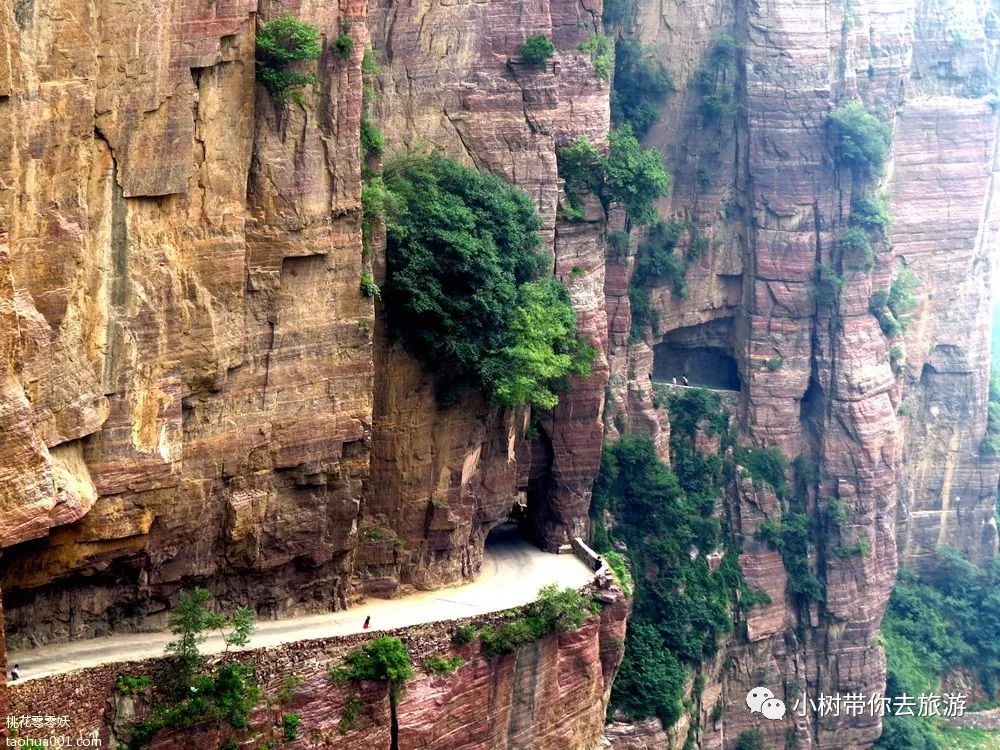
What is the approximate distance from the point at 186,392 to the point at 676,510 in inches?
923

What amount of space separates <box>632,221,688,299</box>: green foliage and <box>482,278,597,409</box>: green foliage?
9885mm

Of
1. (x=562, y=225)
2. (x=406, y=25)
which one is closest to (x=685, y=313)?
(x=562, y=225)

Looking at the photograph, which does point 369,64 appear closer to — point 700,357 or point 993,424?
point 700,357

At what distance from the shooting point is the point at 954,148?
5781cm

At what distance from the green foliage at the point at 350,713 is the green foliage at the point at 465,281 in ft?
26.2

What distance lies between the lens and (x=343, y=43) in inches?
1334

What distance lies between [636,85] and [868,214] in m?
9.61

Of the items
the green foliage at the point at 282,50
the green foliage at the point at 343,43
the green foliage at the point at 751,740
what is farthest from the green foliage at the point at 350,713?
the green foliage at the point at 751,740

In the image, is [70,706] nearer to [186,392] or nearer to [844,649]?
[186,392]

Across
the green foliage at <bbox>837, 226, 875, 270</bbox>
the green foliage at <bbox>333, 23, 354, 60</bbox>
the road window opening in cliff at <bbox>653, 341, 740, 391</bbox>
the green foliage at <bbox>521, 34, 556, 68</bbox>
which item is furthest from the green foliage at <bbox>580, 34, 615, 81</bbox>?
the road window opening in cliff at <bbox>653, 341, 740, 391</bbox>

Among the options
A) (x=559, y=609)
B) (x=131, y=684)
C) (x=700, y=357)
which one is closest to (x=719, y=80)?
(x=700, y=357)

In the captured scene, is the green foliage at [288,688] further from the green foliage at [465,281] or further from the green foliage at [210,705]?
the green foliage at [465,281]

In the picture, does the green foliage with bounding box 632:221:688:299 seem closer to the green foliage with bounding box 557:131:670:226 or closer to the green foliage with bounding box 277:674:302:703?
the green foliage with bounding box 557:131:670:226

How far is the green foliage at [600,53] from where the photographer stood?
44312 mm
